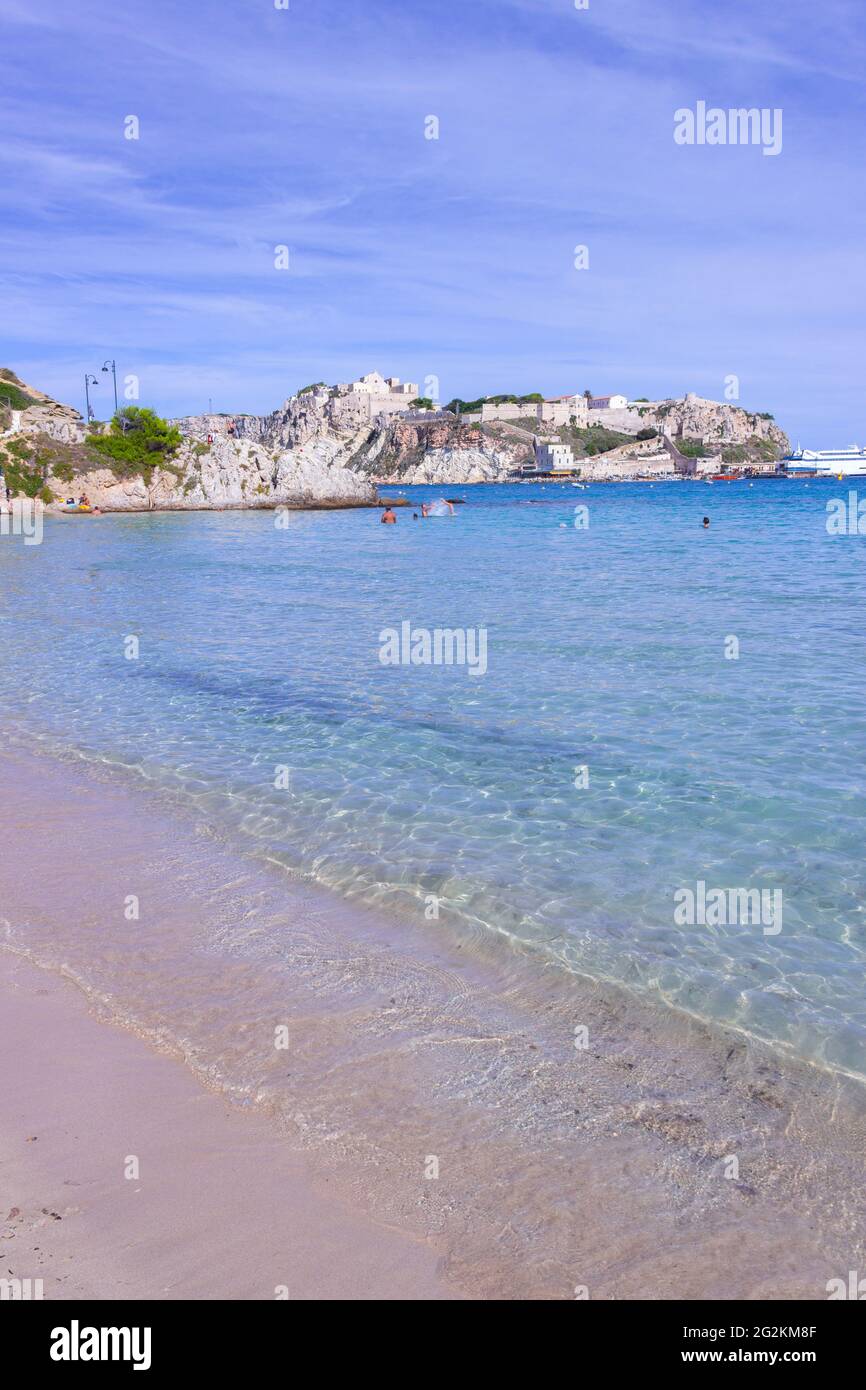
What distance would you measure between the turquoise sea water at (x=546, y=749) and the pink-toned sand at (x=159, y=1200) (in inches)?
111

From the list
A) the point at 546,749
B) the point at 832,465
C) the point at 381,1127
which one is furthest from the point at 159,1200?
the point at 832,465

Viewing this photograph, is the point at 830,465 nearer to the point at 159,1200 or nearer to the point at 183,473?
the point at 183,473

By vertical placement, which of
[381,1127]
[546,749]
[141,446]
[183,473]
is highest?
[141,446]

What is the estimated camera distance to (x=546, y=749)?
11.7 meters

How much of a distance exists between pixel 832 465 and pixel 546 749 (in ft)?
589

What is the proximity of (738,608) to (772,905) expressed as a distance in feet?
54.4

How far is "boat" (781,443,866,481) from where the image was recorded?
6471 inches

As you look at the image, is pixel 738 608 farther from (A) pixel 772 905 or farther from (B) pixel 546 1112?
(B) pixel 546 1112

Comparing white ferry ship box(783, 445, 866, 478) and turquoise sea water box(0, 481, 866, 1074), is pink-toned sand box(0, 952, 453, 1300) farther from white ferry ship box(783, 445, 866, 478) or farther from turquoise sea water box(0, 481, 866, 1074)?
Result: white ferry ship box(783, 445, 866, 478)

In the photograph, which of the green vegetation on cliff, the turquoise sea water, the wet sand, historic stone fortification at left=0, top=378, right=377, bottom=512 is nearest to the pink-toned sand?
the wet sand

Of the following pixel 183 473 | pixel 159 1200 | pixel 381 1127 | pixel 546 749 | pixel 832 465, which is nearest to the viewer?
pixel 159 1200

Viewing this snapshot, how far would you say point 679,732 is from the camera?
12125 millimetres

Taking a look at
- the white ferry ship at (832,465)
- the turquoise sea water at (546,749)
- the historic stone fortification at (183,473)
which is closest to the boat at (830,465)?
the white ferry ship at (832,465)

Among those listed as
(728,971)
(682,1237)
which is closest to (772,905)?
(728,971)
